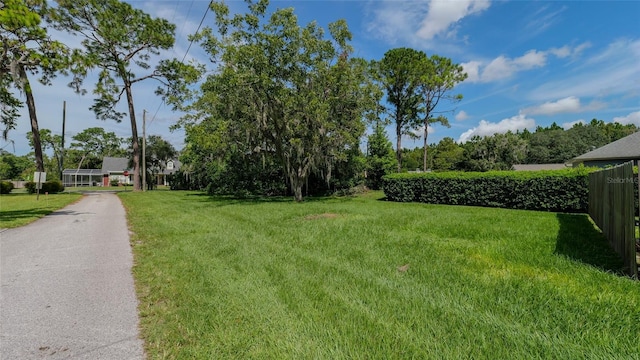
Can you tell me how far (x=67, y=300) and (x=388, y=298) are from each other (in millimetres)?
3560

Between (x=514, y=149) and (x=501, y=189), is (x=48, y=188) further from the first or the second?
(x=514, y=149)

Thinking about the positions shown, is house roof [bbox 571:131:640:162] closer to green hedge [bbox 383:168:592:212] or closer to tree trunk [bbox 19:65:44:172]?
green hedge [bbox 383:168:592:212]

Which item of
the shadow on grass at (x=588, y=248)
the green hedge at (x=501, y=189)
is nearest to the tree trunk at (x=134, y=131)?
the green hedge at (x=501, y=189)

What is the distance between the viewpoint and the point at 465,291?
3539mm

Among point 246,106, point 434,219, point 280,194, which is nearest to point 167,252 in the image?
point 434,219

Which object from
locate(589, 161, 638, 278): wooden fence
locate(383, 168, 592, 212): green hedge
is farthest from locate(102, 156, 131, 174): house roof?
locate(589, 161, 638, 278): wooden fence

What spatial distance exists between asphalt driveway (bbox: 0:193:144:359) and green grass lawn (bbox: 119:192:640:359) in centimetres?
22

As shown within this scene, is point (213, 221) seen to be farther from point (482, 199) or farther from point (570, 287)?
point (482, 199)

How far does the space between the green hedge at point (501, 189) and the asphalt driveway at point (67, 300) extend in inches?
537

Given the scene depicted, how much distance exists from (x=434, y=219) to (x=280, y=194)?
49.8ft

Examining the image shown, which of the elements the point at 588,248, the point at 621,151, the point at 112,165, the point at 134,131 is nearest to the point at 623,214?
the point at 588,248

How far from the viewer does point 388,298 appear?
11.1 ft

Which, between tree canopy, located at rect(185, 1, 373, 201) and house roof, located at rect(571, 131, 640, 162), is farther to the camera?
house roof, located at rect(571, 131, 640, 162)

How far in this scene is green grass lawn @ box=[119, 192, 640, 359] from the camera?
2459mm
